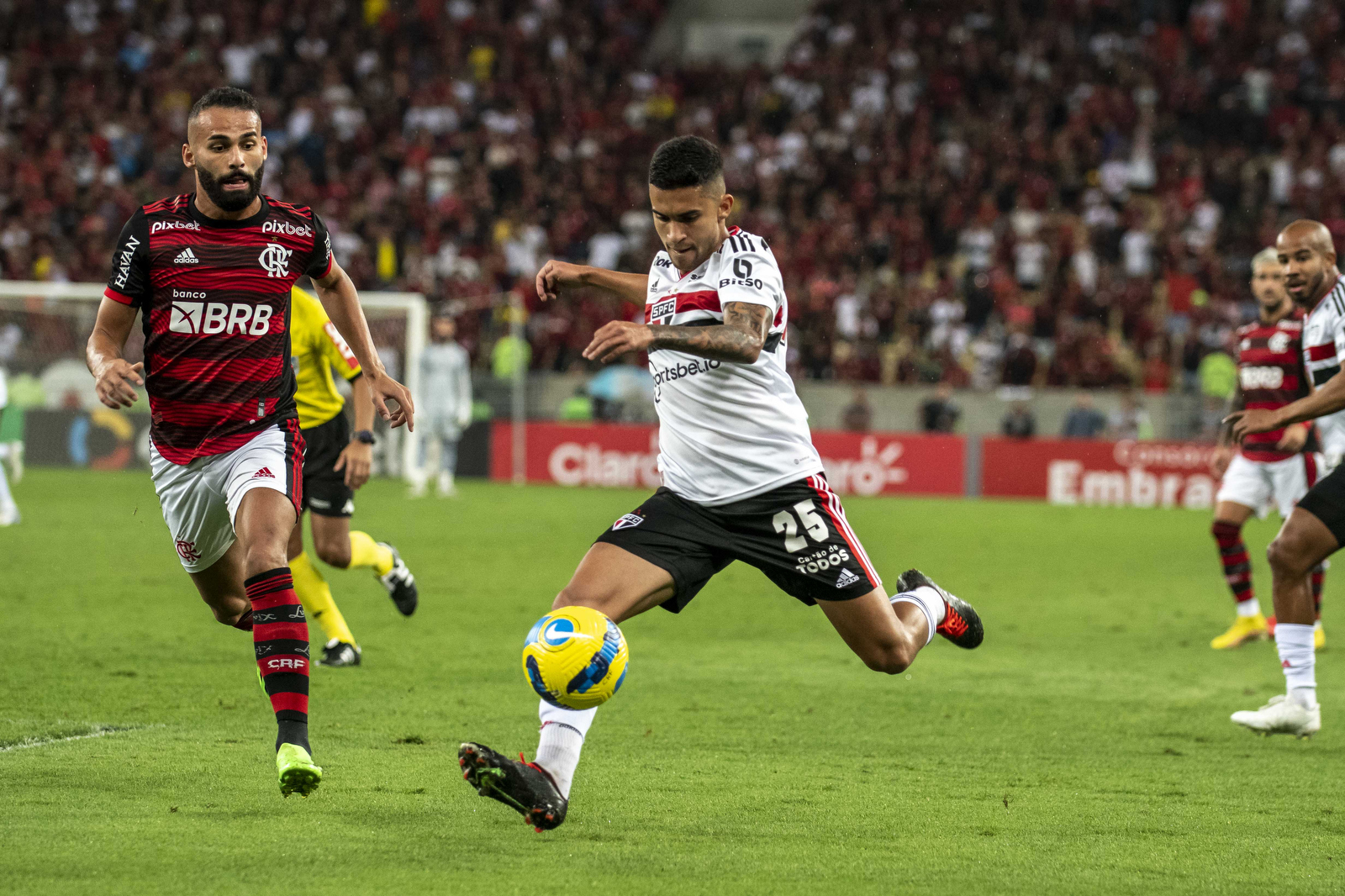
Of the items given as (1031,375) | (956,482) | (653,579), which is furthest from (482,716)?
(1031,375)

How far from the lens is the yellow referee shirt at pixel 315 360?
8344 millimetres

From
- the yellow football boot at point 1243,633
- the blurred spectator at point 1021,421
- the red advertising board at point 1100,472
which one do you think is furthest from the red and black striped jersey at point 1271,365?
the blurred spectator at point 1021,421

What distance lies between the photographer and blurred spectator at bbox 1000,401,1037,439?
24.7 meters

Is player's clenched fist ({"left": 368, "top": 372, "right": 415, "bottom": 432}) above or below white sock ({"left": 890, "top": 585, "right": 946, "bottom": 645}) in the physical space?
above

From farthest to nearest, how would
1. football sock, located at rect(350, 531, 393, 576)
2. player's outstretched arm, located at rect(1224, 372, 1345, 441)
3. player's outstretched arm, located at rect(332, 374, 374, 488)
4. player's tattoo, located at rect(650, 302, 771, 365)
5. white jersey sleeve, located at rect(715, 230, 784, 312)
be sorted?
football sock, located at rect(350, 531, 393, 576) → player's outstretched arm, located at rect(332, 374, 374, 488) → player's outstretched arm, located at rect(1224, 372, 1345, 441) → white jersey sleeve, located at rect(715, 230, 784, 312) → player's tattoo, located at rect(650, 302, 771, 365)

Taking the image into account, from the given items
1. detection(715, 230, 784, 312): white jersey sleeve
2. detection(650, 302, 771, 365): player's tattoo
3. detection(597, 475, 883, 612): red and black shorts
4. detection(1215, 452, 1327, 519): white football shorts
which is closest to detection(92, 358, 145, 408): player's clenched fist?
detection(597, 475, 883, 612): red and black shorts

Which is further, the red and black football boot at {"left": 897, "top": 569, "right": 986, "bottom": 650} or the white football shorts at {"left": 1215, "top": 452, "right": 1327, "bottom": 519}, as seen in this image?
the white football shorts at {"left": 1215, "top": 452, "right": 1327, "bottom": 519}

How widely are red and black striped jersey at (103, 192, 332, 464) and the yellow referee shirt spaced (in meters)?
2.40

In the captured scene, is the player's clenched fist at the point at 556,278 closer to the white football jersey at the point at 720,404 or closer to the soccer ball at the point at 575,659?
the white football jersey at the point at 720,404

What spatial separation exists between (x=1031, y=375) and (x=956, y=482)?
105 inches

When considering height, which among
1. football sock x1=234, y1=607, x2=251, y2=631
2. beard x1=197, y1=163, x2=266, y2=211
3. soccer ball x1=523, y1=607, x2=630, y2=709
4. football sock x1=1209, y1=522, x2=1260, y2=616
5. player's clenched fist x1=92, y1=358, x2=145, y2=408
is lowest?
football sock x1=1209, y1=522, x2=1260, y2=616

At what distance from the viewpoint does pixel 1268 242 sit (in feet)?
91.5

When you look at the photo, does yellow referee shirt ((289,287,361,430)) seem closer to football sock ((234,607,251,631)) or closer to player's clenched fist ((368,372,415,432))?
football sock ((234,607,251,631))

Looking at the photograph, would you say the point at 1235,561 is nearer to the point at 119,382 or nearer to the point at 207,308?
the point at 207,308
